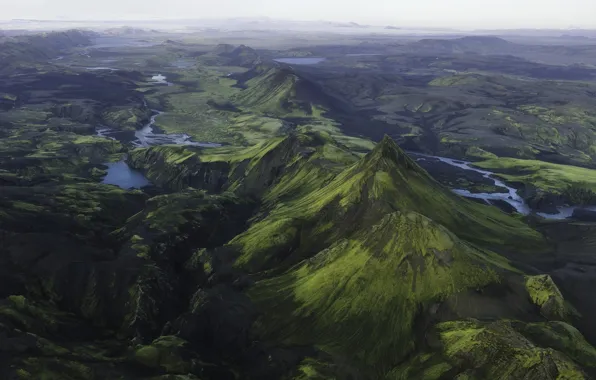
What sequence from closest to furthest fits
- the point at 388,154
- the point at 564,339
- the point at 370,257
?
the point at 564,339, the point at 370,257, the point at 388,154

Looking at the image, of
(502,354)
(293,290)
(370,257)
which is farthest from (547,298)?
(293,290)

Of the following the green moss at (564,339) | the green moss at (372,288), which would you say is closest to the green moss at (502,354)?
the green moss at (564,339)

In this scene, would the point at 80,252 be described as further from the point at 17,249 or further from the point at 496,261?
the point at 496,261

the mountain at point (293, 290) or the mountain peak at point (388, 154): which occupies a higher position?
the mountain peak at point (388, 154)

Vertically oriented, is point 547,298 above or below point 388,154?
below

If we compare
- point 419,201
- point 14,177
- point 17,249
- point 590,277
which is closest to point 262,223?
point 419,201

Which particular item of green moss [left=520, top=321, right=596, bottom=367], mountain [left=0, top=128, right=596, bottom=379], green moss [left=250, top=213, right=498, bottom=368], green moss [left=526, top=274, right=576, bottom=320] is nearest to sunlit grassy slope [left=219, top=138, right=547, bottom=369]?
green moss [left=250, top=213, right=498, bottom=368]

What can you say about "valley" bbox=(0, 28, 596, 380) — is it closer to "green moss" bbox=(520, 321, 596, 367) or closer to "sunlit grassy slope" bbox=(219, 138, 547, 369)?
"green moss" bbox=(520, 321, 596, 367)

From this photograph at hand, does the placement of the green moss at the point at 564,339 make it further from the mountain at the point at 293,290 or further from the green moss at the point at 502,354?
the green moss at the point at 502,354

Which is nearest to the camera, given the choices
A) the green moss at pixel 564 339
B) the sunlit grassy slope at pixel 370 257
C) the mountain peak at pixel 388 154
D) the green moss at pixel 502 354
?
the green moss at pixel 502 354

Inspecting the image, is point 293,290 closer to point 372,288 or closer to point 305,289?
point 305,289

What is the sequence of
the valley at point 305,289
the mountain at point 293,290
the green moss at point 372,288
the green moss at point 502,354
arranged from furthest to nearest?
the green moss at point 372,288 → the mountain at point 293,290 → the valley at point 305,289 → the green moss at point 502,354
